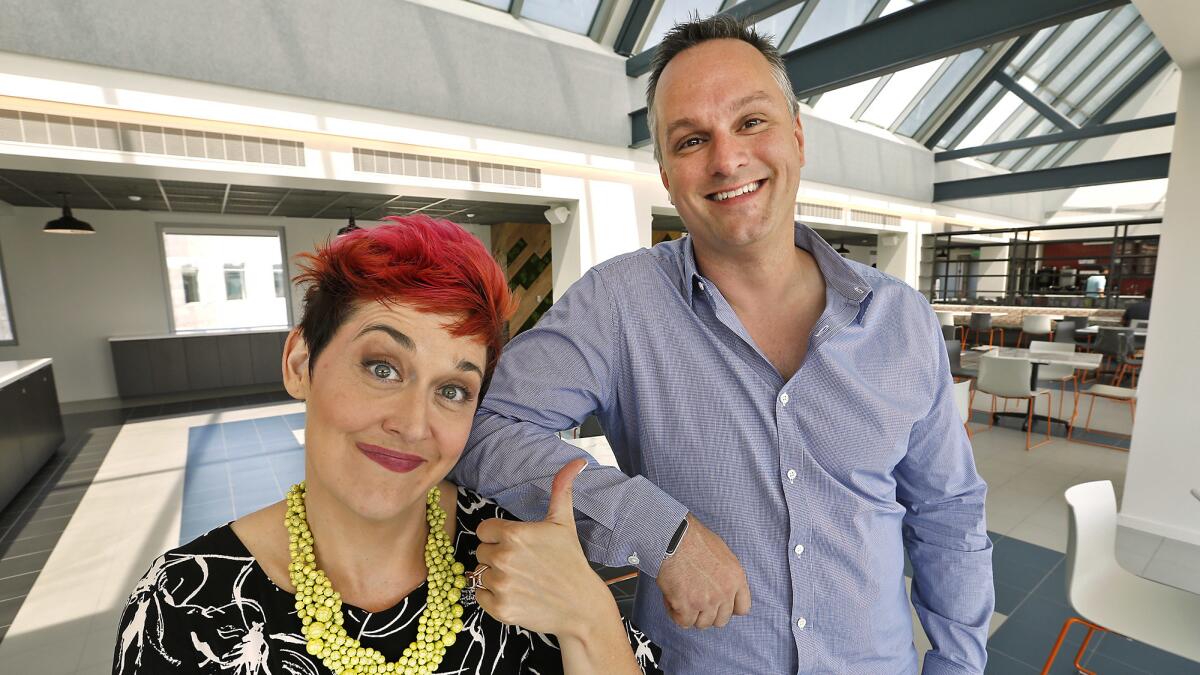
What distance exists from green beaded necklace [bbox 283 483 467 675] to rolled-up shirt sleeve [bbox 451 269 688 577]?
15 cm

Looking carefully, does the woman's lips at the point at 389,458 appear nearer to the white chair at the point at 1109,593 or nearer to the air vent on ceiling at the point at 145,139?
the white chair at the point at 1109,593

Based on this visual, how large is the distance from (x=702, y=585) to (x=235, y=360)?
10.4 m

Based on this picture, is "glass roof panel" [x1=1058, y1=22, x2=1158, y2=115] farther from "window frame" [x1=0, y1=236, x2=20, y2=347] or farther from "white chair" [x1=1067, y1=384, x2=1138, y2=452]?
"window frame" [x1=0, y1=236, x2=20, y2=347]

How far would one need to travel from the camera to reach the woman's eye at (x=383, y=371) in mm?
816

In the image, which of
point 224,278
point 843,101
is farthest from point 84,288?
point 843,101

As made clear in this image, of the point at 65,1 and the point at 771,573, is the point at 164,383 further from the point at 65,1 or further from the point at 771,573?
the point at 771,573

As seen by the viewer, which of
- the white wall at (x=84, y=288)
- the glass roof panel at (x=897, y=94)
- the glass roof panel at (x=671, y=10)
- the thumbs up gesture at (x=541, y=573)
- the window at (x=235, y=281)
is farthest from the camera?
the window at (x=235, y=281)

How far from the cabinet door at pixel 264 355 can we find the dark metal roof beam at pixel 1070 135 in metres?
13.3

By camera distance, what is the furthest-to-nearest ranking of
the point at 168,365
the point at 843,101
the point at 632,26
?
the point at 843,101 < the point at 168,365 < the point at 632,26

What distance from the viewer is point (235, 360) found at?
9.12 m

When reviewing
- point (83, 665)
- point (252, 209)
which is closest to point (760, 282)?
point (83, 665)

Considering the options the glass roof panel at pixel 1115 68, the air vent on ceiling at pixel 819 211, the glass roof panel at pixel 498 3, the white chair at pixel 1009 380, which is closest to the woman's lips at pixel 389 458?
the glass roof panel at pixel 498 3

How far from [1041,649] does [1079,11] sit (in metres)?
3.60

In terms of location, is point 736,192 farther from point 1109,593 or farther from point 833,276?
point 1109,593
